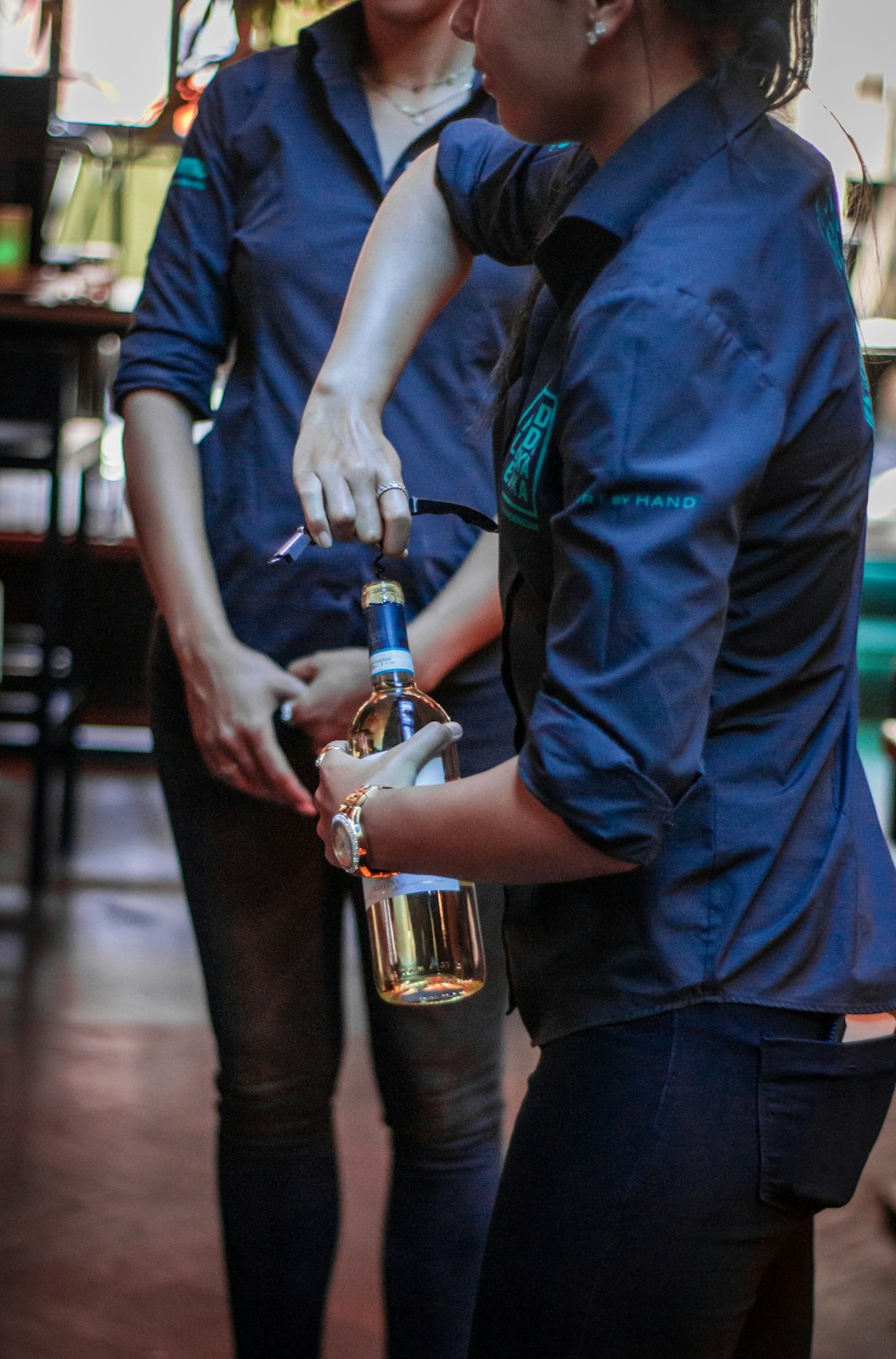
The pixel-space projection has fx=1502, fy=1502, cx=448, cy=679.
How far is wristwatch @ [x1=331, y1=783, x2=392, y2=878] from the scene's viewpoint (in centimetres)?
90

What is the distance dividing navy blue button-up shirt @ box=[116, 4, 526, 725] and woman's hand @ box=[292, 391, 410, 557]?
1.08 ft

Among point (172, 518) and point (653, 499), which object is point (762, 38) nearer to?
point (653, 499)

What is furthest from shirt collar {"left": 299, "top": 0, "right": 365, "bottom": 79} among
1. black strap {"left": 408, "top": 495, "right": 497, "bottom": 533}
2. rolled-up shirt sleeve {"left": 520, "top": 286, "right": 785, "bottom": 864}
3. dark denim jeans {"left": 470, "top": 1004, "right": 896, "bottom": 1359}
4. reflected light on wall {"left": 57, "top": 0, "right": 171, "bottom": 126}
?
reflected light on wall {"left": 57, "top": 0, "right": 171, "bottom": 126}

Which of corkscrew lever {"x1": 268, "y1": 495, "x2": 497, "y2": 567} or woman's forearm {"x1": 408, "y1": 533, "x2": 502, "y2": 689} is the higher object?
corkscrew lever {"x1": 268, "y1": 495, "x2": 497, "y2": 567}

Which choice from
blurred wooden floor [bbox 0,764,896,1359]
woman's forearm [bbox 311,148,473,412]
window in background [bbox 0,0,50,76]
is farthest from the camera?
window in background [bbox 0,0,50,76]

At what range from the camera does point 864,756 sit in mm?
6086

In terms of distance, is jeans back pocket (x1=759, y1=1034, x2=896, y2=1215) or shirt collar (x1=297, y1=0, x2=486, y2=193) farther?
shirt collar (x1=297, y1=0, x2=486, y2=193)

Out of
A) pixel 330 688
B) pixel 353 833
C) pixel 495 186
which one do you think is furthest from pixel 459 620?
pixel 353 833

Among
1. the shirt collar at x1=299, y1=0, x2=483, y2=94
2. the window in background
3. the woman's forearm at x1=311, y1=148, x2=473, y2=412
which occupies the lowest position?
the woman's forearm at x1=311, y1=148, x2=473, y2=412

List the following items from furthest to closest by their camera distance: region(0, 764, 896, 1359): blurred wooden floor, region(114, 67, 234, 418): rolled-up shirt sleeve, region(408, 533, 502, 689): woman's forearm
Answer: region(0, 764, 896, 1359): blurred wooden floor, region(114, 67, 234, 418): rolled-up shirt sleeve, region(408, 533, 502, 689): woman's forearm

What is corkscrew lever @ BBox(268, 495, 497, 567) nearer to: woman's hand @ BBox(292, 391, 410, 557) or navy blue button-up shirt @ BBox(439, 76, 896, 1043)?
woman's hand @ BBox(292, 391, 410, 557)

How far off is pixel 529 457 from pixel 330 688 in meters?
0.57

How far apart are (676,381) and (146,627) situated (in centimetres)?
462

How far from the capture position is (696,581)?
75cm
